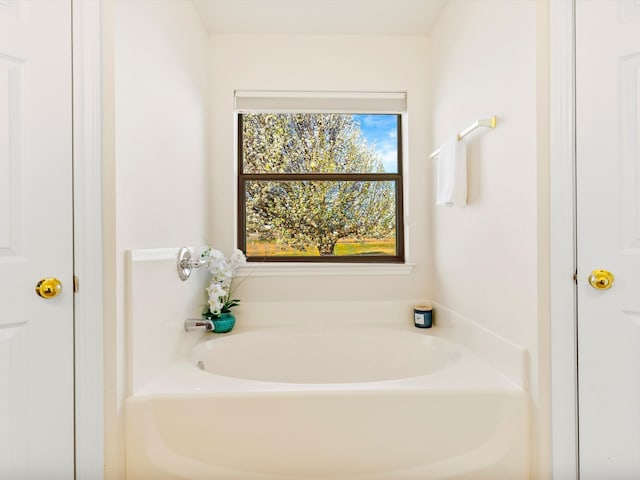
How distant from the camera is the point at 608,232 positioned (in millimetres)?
1094

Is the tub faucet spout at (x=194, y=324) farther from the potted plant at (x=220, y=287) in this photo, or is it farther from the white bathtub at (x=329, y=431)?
the white bathtub at (x=329, y=431)

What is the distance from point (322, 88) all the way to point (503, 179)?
127cm

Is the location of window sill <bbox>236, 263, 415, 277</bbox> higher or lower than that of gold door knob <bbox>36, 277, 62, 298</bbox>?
lower

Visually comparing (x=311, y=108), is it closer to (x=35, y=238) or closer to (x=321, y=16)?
(x=321, y=16)

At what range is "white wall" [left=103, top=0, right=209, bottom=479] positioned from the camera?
112 cm

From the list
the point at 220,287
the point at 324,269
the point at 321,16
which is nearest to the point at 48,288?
the point at 220,287

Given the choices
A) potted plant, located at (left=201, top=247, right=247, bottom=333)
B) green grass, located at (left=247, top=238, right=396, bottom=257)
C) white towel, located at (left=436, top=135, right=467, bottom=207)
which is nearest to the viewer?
white towel, located at (left=436, top=135, right=467, bottom=207)

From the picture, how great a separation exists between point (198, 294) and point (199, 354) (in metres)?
0.33

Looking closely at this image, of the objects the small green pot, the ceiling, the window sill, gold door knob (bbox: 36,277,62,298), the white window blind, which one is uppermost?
the ceiling

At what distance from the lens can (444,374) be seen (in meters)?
1.35

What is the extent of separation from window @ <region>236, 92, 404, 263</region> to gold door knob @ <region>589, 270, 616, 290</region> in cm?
128

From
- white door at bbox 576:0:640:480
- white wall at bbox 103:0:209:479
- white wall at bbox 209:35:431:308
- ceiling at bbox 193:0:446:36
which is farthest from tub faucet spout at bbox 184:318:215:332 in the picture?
ceiling at bbox 193:0:446:36

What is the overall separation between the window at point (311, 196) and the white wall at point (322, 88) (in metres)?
0.14

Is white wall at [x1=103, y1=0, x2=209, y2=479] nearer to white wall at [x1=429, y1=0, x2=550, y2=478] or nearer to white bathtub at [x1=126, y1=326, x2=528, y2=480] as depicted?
white bathtub at [x1=126, y1=326, x2=528, y2=480]
